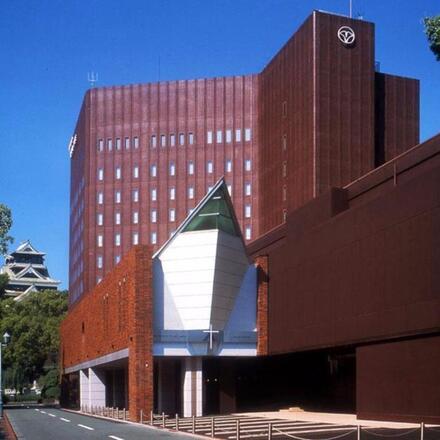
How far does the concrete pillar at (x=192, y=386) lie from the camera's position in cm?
4928

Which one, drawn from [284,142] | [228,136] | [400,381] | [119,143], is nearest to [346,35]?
[284,142]

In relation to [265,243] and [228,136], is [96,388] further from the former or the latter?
[228,136]

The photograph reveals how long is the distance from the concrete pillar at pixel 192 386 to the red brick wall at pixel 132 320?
3.11 meters

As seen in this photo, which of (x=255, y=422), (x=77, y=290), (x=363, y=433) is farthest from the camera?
(x=77, y=290)

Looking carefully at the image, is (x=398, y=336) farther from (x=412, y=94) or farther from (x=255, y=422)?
(x=412, y=94)

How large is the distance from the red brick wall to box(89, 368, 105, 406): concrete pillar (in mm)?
2616

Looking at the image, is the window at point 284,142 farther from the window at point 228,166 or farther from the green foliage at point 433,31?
the green foliage at point 433,31

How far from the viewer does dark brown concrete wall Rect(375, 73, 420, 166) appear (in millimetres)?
83562

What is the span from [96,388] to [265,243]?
18014 millimetres

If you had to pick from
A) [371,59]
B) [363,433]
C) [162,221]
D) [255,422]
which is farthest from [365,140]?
[363,433]

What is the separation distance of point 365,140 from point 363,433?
5035 cm

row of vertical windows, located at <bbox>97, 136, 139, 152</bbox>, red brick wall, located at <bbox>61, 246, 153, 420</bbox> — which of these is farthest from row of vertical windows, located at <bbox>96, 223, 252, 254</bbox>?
red brick wall, located at <bbox>61, 246, 153, 420</bbox>

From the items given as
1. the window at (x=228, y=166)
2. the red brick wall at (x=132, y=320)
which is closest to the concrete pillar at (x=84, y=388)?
the red brick wall at (x=132, y=320)

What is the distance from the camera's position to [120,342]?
5256cm
